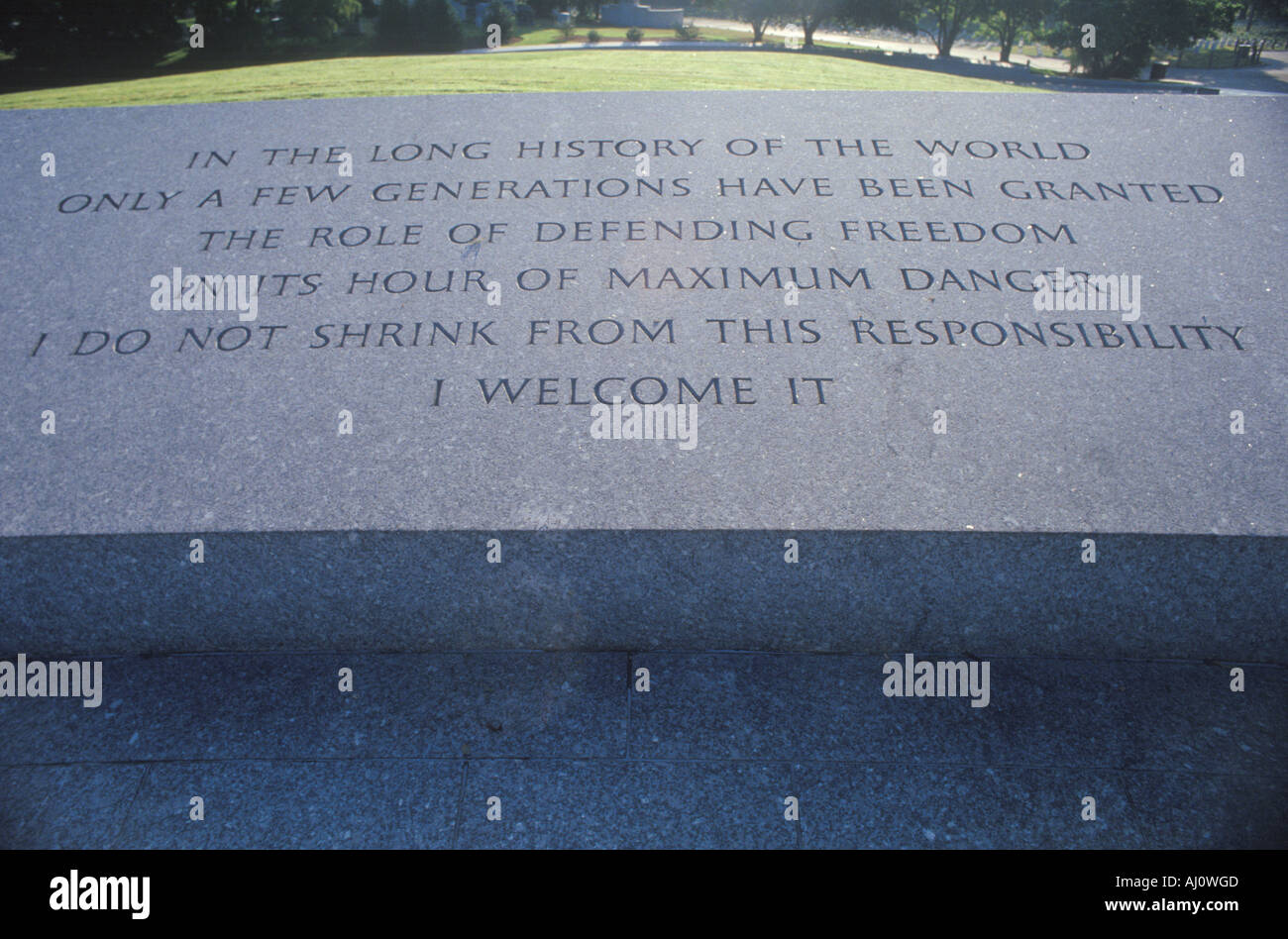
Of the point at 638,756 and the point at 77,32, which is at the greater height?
the point at 77,32

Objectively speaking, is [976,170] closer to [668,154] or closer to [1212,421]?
[668,154]

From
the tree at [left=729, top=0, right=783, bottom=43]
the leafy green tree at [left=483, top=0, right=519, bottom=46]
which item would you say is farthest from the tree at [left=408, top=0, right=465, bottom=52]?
the tree at [left=729, top=0, right=783, bottom=43]

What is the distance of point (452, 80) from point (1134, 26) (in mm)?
28753

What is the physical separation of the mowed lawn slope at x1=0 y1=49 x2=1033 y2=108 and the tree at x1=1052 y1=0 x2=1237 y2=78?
741 inches

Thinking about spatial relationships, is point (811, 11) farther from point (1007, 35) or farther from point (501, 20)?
point (501, 20)

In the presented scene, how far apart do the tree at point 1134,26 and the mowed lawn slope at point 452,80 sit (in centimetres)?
1882

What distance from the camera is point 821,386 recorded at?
109 inches

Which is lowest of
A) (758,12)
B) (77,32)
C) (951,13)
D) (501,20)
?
(77,32)

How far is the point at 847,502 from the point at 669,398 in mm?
731

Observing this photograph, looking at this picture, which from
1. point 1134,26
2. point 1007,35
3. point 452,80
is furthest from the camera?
point 1007,35

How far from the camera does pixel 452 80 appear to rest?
9.95 meters

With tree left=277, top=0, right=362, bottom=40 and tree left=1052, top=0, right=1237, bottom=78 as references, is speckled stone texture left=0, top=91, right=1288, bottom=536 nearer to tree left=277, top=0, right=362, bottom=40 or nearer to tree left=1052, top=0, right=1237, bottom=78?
tree left=277, top=0, right=362, bottom=40

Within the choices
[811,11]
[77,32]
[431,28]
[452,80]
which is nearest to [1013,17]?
[811,11]
